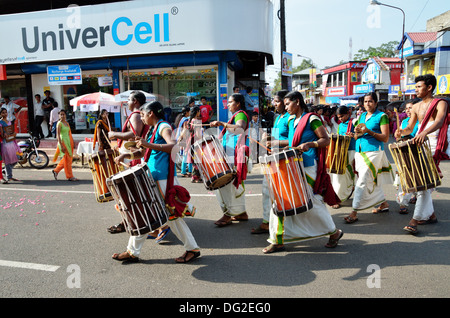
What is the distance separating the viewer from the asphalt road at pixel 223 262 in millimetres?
3365

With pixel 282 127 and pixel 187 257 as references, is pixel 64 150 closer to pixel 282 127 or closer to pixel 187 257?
pixel 187 257

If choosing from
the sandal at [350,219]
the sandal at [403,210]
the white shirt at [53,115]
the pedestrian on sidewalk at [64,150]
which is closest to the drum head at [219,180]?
the sandal at [350,219]

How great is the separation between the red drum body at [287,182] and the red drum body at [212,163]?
87cm

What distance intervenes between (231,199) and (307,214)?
1.40 m

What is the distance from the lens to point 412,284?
3.38 metres

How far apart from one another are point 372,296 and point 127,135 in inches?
129

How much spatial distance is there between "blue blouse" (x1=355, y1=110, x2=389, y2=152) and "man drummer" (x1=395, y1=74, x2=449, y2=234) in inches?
12.1

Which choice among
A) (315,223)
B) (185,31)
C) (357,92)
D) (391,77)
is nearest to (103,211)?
(315,223)

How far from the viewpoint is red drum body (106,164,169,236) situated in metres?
3.55

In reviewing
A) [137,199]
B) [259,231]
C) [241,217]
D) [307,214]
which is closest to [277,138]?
[307,214]

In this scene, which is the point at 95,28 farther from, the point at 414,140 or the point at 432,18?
the point at 432,18

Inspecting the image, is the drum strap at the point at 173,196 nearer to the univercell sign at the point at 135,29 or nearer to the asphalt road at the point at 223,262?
the asphalt road at the point at 223,262

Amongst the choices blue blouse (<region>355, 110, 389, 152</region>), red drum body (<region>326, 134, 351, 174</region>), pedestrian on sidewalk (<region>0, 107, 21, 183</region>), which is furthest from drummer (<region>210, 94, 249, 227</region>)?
pedestrian on sidewalk (<region>0, 107, 21, 183</region>)

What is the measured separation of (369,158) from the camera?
529 cm
